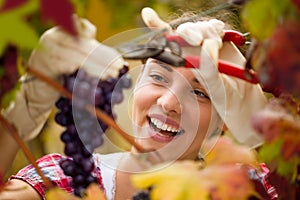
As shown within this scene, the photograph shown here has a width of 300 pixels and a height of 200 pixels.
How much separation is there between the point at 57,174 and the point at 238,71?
83 centimetres

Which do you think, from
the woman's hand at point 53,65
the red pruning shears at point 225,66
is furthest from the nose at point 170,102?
the woman's hand at point 53,65

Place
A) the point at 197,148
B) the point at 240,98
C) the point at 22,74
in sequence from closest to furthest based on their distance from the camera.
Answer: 1. the point at 22,74
2. the point at 240,98
3. the point at 197,148

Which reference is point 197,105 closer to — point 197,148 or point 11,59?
point 197,148

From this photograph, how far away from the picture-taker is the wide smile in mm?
1316

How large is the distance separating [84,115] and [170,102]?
0.55m

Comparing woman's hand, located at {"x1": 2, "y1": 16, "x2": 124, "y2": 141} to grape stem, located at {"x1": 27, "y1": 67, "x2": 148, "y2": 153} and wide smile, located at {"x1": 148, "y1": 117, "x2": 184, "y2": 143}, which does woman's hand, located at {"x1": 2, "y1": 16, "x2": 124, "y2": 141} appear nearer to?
grape stem, located at {"x1": 27, "y1": 67, "x2": 148, "y2": 153}

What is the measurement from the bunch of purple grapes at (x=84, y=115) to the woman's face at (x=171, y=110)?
1.10 feet

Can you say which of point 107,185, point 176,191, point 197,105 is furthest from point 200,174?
point 107,185

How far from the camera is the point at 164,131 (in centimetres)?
134

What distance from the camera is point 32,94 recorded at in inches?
27.9

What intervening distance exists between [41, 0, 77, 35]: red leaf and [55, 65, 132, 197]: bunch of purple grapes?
17cm

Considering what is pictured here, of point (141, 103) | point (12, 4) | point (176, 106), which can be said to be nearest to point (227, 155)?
point (12, 4)

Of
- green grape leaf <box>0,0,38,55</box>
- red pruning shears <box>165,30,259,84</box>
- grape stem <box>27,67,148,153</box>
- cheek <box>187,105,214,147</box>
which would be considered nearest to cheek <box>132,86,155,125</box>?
cheek <box>187,105,214,147</box>

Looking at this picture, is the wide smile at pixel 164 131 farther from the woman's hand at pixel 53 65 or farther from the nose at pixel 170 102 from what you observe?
the woman's hand at pixel 53 65
